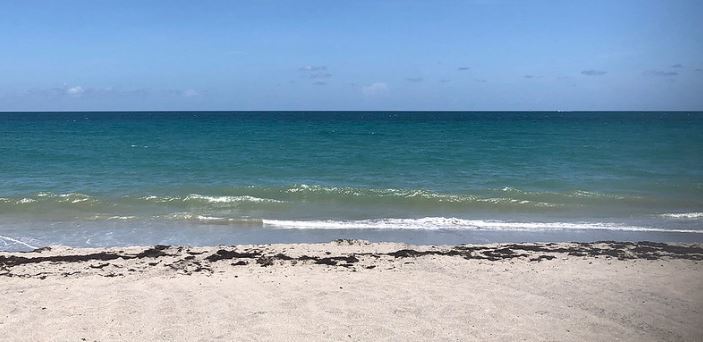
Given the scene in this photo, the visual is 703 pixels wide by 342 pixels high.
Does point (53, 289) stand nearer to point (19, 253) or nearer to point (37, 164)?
point (19, 253)

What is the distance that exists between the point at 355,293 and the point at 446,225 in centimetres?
Answer: 651

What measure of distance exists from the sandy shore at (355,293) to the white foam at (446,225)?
9.06 ft

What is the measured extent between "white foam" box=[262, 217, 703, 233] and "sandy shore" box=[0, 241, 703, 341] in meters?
2.76

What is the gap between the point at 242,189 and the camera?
19.5 m

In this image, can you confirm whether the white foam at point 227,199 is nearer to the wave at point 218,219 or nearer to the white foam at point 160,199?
the white foam at point 160,199

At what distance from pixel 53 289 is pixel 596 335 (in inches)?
300

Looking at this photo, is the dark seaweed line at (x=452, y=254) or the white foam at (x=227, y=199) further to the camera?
the white foam at (x=227, y=199)

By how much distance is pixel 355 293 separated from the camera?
7953 mm

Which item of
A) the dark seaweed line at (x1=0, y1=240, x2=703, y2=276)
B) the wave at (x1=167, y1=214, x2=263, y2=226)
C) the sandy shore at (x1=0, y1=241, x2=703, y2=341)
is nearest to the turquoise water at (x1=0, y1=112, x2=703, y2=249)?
the wave at (x1=167, y1=214, x2=263, y2=226)

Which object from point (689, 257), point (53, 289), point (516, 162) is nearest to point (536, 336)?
point (689, 257)

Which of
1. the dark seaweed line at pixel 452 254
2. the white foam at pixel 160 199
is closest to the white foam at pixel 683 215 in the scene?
the dark seaweed line at pixel 452 254

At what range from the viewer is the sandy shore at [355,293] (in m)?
6.60

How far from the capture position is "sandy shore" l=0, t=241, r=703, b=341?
6.60m

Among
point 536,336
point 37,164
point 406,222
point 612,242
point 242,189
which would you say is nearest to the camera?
point 536,336
